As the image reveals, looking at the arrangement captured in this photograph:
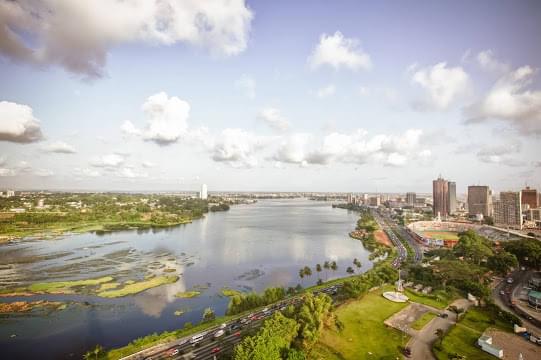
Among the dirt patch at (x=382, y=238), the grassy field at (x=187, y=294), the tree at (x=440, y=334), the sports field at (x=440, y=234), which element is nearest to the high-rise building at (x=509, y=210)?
the sports field at (x=440, y=234)

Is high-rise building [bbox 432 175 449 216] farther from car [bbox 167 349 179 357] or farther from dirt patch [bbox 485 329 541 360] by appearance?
car [bbox 167 349 179 357]

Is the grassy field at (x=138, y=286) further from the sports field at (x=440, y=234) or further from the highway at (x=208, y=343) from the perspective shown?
the sports field at (x=440, y=234)

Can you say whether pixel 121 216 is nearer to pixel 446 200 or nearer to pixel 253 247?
pixel 253 247

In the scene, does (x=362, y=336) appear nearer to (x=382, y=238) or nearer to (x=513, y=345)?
(x=513, y=345)

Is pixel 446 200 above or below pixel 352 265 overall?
above

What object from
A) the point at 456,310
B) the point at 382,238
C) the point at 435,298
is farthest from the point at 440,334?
the point at 382,238

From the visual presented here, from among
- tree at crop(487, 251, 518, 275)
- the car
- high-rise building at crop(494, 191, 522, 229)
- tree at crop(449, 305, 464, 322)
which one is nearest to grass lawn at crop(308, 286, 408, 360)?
tree at crop(449, 305, 464, 322)

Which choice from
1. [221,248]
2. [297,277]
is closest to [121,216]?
[221,248]
